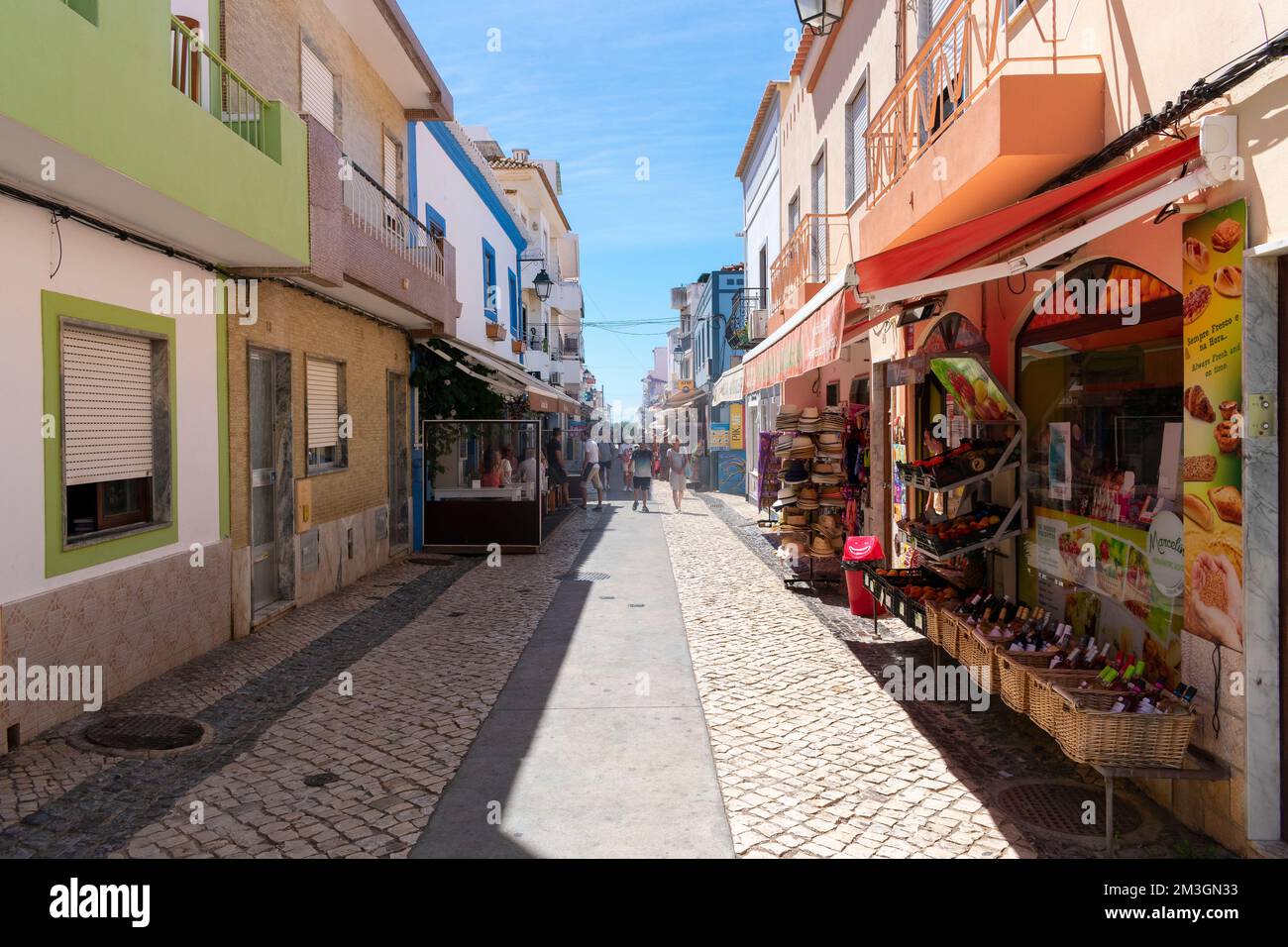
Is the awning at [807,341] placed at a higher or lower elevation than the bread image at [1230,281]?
higher

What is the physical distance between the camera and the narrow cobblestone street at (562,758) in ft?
14.1

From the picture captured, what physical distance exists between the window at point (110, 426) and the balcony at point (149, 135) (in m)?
0.97

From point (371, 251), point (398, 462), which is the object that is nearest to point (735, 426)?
point (398, 462)

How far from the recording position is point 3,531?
555 cm

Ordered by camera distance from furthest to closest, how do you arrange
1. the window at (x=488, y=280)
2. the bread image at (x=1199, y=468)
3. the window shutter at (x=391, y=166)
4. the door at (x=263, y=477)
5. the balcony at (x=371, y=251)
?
the window at (x=488, y=280), the window shutter at (x=391, y=166), the door at (x=263, y=477), the balcony at (x=371, y=251), the bread image at (x=1199, y=468)

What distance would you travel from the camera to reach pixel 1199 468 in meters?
4.24

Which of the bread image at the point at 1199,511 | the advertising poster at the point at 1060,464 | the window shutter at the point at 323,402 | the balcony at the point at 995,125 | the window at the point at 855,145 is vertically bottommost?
the bread image at the point at 1199,511

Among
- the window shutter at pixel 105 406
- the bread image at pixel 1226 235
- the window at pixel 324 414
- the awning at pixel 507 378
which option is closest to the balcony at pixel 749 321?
the awning at pixel 507 378

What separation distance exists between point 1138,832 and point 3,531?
6.76 meters

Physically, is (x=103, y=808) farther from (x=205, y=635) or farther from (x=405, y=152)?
(x=405, y=152)

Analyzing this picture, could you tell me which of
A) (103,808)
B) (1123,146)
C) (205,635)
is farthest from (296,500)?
(1123,146)

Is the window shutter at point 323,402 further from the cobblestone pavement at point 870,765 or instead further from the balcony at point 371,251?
the cobblestone pavement at point 870,765

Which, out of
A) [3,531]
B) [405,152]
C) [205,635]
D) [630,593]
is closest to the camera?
[3,531]

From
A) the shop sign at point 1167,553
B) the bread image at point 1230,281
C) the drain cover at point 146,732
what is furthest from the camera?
A: the drain cover at point 146,732
